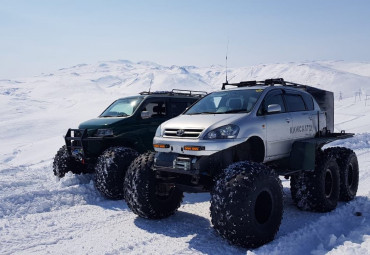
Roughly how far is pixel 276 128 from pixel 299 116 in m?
0.94

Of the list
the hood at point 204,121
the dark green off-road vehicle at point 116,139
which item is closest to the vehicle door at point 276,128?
the hood at point 204,121

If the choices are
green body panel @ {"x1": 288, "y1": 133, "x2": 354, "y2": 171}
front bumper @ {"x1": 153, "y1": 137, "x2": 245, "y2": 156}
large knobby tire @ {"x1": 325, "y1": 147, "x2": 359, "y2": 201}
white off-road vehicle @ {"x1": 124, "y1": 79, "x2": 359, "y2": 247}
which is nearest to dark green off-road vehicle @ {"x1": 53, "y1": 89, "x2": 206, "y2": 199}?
white off-road vehicle @ {"x1": 124, "y1": 79, "x2": 359, "y2": 247}

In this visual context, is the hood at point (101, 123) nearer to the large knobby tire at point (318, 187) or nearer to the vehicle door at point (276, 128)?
the vehicle door at point (276, 128)

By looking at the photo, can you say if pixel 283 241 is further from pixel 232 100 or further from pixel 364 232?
pixel 232 100

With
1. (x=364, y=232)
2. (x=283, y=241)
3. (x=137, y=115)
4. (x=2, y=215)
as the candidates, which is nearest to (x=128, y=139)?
(x=137, y=115)

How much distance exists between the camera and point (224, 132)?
5008 mm

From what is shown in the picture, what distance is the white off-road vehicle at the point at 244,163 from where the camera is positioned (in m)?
4.54

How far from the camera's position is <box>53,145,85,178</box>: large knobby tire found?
28.7ft

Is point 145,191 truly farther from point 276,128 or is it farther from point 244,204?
point 276,128

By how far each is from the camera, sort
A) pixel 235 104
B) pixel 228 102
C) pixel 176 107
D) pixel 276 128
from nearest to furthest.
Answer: pixel 276 128
pixel 235 104
pixel 228 102
pixel 176 107

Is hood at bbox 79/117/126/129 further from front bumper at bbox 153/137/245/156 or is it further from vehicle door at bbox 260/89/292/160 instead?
vehicle door at bbox 260/89/292/160

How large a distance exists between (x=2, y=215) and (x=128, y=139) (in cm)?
306

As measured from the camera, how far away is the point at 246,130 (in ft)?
16.9

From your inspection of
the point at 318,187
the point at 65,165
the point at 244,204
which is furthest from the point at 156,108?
the point at 244,204
